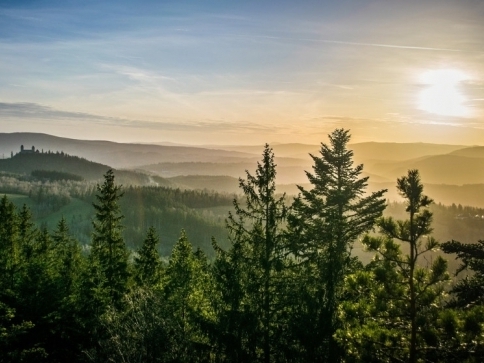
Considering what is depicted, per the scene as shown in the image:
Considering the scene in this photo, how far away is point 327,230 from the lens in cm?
2327

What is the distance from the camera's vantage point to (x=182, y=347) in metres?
21.0

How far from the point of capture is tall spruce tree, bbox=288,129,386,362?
21.4m

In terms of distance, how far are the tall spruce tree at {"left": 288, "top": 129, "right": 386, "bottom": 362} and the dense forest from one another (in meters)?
0.08

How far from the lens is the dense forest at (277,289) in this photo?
11.6 metres

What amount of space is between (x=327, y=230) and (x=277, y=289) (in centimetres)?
417

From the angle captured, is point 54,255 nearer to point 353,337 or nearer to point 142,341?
point 142,341

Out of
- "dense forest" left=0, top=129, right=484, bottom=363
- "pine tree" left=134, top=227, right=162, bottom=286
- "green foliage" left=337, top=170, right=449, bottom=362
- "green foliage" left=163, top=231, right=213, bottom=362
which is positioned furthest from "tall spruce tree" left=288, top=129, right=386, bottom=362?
"pine tree" left=134, top=227, right=162, bottom=286

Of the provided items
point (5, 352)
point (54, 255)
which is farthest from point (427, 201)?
point (54, 255)

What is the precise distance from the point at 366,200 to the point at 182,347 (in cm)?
1255

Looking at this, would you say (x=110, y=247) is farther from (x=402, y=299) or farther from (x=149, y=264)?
(x=402, y=299)

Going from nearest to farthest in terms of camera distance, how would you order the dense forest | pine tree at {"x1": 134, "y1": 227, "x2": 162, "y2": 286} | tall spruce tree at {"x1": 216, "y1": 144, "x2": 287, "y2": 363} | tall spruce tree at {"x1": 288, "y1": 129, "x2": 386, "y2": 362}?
the dense forest → tall spruce tree at {"x1": 288, "y1": 129, "x2": 386, "y2": 362} → tall spruce tree at {"x1": 216, "y1": 144, "x2": 287, "y2": 363} → pine tree at {"x1": 134, "y1": 227, "x2": 162, "y2": 286}

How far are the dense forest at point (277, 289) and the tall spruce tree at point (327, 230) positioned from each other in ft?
0.25

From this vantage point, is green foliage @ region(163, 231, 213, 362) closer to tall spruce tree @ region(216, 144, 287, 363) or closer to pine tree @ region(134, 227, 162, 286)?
pine tree @ region(134, 227, 162, 286)

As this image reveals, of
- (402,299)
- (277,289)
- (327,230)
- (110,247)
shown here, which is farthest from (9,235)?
(402,299)
